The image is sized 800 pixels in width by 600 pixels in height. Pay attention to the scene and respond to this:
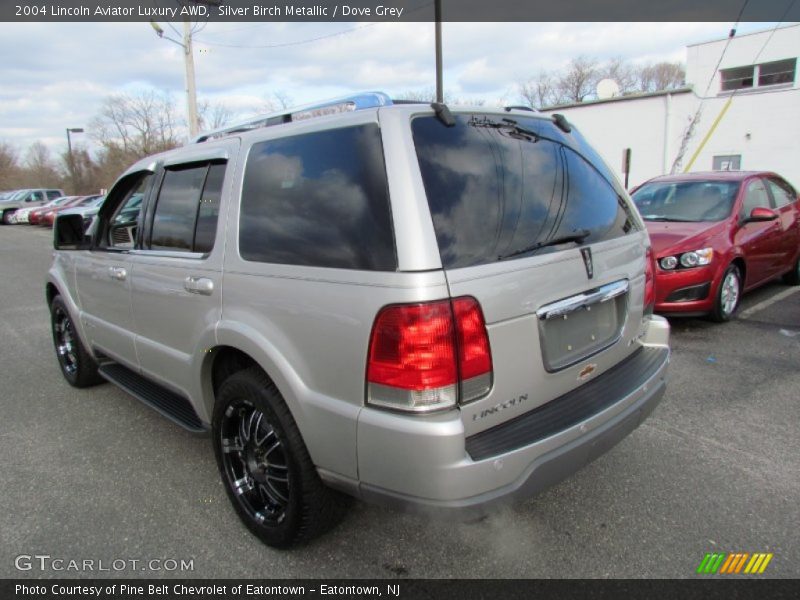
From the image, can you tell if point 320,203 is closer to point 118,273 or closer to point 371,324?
point 371,324

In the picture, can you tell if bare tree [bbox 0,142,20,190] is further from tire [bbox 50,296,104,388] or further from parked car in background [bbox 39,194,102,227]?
tire [bbox 50,296,104,388]

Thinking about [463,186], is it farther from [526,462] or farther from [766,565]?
[766,565]

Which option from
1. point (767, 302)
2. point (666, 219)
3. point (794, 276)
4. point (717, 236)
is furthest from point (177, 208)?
point (794, 276)

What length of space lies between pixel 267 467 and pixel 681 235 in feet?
16.2

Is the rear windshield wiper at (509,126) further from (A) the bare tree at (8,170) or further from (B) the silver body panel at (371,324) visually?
(A) the bare tree at (8,170)

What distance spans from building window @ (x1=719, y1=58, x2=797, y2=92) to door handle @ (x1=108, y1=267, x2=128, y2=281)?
20.2 meters

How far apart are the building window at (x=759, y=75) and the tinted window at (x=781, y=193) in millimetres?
12661

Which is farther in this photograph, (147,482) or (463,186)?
(147,482)

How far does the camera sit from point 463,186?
2.10 metres

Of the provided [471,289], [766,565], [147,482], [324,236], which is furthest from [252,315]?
[766,565]

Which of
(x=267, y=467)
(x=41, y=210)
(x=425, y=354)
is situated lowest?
(x=267, y=467)

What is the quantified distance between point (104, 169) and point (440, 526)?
60.6m

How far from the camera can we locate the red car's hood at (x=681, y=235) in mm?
5480

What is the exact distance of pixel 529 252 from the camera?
2.17 m
